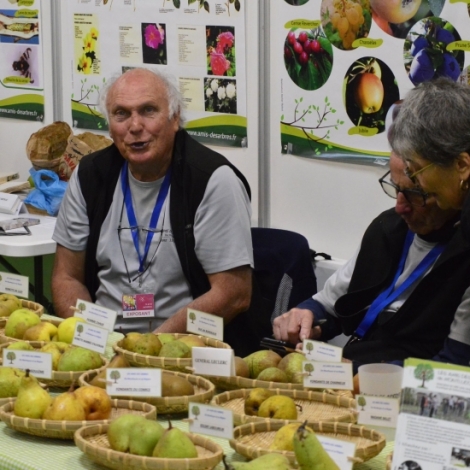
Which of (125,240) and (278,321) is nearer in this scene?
(278,321)

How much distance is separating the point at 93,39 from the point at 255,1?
1.13m

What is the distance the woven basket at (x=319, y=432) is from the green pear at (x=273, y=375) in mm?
259

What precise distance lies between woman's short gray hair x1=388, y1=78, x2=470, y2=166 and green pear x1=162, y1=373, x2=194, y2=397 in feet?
2.69

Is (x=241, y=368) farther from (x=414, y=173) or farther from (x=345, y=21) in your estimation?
(x=345, y=21)

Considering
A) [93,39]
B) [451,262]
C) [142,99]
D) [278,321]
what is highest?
[93,39]

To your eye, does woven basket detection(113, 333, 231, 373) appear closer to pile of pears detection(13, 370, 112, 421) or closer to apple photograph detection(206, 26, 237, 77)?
pile of pears detection(13, 370, 112, 421)

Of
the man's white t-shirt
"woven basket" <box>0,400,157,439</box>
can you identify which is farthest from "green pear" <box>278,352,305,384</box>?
the man's white t-shirt

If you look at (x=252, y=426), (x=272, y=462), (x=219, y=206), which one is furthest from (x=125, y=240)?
(x=272, y=462)

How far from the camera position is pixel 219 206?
321 cm

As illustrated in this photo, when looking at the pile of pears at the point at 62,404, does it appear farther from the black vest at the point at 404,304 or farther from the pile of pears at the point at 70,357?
the black vest at the point at 404,304

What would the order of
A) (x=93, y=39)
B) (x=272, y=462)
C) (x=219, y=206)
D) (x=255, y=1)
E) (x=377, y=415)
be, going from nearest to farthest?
(x=272, y=462) → (x=377, y=415) → (x=219, y=206) → (x=255, y=1) → (x=93, y=39)

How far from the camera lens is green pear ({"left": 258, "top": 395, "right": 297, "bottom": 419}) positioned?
189 centimetres

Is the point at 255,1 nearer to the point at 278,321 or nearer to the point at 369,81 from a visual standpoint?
the point at 369,81

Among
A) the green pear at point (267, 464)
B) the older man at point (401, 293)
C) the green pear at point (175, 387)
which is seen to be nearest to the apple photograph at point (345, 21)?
the older man at point (401, 293)
